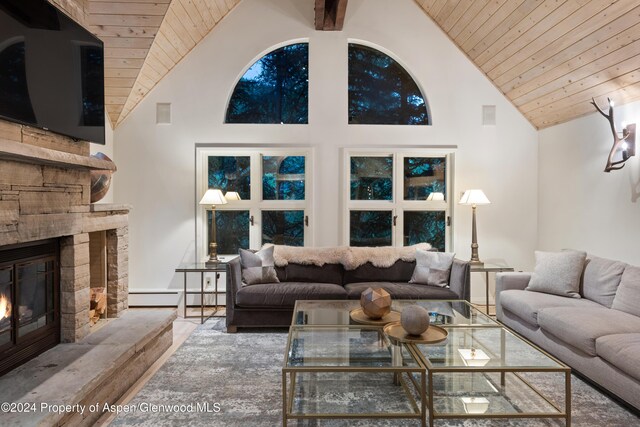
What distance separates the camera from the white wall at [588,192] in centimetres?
352

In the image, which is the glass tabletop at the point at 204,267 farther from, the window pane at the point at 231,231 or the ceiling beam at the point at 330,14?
the ceiling beam at the point at 330,14

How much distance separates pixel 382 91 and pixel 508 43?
1.48m

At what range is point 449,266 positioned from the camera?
4.01 metres

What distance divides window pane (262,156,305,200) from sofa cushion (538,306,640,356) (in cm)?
293

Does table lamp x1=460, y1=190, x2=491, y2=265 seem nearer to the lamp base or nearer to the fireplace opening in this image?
the lamp base

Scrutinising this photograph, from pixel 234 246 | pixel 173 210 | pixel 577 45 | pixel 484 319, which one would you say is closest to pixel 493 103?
pixel 577 45

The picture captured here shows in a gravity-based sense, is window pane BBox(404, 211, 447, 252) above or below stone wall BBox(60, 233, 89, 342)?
above

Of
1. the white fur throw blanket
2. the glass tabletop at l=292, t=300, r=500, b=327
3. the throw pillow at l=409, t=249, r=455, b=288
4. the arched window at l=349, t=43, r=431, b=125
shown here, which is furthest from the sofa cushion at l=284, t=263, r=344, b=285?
the arched window at l=349, t=43, r=431, b=125

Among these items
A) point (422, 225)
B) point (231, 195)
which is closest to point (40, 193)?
point (231, 195)

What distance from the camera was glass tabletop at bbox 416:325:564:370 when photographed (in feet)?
6.80

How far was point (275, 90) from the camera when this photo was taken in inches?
192

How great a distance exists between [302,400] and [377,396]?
0.47 m

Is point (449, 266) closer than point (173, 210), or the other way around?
point (449, 266)

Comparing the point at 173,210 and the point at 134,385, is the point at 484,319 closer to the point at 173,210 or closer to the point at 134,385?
the point at 134,385
